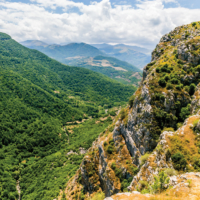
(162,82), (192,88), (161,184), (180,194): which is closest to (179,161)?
(161,184)

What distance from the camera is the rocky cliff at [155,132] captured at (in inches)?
1007

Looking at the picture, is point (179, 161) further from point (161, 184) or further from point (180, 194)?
point (180, 194)

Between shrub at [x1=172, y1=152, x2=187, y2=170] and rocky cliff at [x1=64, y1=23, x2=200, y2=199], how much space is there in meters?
0.38

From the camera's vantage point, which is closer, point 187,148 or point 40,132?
point 187,148

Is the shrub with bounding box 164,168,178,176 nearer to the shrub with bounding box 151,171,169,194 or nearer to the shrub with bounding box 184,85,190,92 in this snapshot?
the shrub with bounding box 151,171,169,194

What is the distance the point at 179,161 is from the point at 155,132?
47.2ft

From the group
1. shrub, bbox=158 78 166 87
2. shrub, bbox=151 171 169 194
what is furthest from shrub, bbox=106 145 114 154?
shrub, bbox=151 171 169 194

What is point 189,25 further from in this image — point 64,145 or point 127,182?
point 64,145

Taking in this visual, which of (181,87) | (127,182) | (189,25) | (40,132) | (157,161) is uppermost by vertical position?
(189,25)

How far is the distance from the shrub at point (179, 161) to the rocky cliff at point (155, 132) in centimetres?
38

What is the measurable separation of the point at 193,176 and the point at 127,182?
74.6 feet

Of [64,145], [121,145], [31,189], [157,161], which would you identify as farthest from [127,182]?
[64,145]

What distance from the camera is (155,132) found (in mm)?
36094

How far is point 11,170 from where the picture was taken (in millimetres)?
111438
